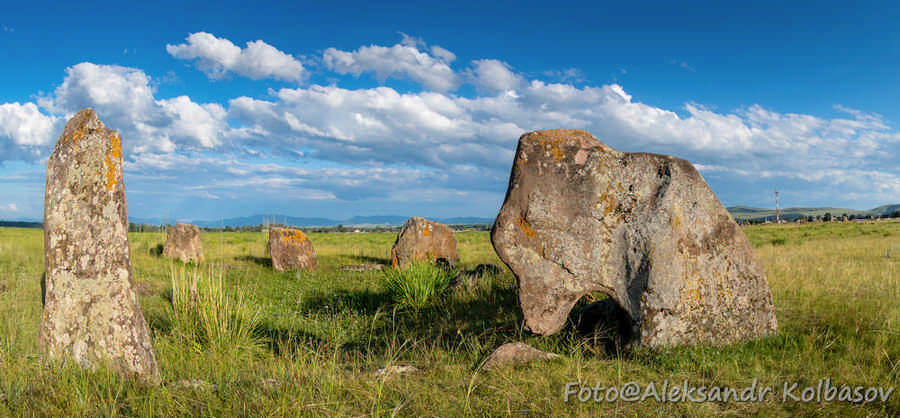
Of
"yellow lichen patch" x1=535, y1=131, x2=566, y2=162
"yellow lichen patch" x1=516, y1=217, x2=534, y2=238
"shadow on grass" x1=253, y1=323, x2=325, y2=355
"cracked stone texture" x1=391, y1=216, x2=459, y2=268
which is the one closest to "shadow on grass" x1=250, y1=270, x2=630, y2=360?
"shadow on grass" x1=253, y1=323, x2=325, y2=355

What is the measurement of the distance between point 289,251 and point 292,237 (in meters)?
0.51

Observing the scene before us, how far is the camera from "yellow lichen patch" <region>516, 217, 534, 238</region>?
6.20 metres

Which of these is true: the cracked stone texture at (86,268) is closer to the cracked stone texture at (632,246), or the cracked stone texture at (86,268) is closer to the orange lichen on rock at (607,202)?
the cracked stone texture at (632,246)

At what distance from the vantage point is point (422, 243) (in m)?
16.3

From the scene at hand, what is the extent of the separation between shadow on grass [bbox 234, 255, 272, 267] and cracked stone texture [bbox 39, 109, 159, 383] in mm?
12995

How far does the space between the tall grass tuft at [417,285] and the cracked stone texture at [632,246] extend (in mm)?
4042

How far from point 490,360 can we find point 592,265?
1.71 meters

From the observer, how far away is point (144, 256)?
1959 centimetres

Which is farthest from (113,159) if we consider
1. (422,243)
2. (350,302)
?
(422,243)

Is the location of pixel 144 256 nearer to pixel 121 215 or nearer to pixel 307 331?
pixel 307 331

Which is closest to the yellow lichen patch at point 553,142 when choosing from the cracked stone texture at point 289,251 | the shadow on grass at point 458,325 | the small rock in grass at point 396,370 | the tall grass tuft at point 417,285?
the shadow on grass at point 458,325

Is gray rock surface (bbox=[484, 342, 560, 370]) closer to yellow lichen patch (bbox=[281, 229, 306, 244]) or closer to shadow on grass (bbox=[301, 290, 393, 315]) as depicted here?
shadow on grass (bbox=[301, 290, 393, 315])

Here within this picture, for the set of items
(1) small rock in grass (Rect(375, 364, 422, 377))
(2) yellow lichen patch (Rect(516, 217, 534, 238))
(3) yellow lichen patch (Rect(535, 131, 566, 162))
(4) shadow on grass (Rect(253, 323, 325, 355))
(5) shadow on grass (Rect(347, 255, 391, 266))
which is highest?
(3) yellow lichen patch (Rect(535, 131, 566, 162))

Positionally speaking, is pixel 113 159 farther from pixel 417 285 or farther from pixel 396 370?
pixel 417 285
